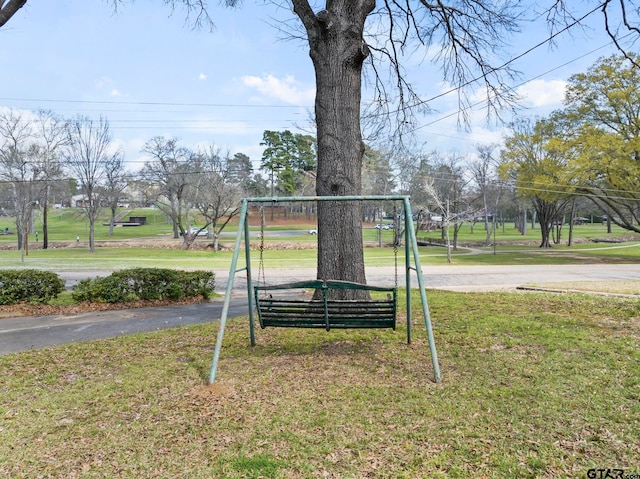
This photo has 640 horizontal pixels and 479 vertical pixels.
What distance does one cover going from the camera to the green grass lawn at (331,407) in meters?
2.63

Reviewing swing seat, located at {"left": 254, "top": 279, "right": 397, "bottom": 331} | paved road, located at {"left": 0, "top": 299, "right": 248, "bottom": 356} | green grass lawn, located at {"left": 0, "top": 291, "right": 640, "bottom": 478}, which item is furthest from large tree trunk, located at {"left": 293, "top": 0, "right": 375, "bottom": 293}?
paved road, located at {"left": 0, "top": 299, "right": 248, "bottom": 356}

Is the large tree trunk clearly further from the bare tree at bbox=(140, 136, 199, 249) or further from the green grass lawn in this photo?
the bare tree at bbox=(140, 136, 199, 249)

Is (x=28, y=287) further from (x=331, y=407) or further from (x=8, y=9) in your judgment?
(x=331, y=407)

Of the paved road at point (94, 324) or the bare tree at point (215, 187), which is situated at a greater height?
the bare tree at point (215, 187)

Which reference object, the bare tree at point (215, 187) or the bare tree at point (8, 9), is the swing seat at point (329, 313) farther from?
the bare tree at point (215, 187)

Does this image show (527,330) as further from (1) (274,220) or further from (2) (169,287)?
(1) (274,220)

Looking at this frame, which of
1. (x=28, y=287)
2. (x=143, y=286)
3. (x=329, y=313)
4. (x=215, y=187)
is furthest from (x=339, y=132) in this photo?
(x=215, y=187)

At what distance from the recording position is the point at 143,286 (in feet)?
30.0

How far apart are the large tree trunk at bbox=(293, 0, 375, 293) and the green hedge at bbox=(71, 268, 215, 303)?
4607 millimetres

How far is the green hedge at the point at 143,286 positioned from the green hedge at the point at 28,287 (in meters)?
0.42

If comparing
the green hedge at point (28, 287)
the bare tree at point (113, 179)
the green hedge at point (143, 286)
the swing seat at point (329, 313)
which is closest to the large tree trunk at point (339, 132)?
the swing seat at point (329, 313)

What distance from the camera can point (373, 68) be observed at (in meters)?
9.40

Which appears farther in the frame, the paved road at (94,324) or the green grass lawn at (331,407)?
the paved road at (94,324)

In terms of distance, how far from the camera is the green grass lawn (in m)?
2.63
